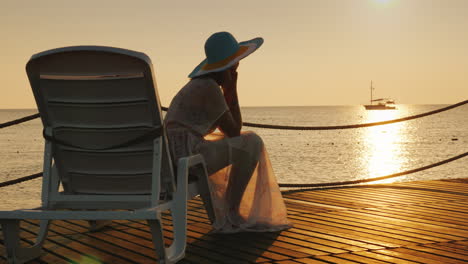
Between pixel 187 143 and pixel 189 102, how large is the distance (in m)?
0.26

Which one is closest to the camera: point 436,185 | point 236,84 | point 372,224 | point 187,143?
point 187,143

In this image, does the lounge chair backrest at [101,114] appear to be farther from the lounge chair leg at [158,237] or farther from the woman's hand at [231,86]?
the woman's hand at [231,86]

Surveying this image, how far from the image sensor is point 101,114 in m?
3.20

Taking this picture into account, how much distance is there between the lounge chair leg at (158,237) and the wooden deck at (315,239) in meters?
0.29

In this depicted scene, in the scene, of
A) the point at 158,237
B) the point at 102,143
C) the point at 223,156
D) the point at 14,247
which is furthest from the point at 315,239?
the point at 14,247

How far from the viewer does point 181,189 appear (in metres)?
3.40

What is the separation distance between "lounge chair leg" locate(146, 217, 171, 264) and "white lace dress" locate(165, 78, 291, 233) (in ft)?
2.66

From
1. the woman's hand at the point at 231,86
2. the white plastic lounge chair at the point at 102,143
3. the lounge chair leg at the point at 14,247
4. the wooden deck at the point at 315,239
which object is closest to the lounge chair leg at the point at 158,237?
the white plastic lounge chair at the point at 102,143

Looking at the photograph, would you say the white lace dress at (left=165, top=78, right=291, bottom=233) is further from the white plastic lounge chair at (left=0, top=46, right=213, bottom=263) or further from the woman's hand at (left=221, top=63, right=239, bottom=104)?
the white plastic lounge chair at (left=0, top=46, right=213, bottom=263)

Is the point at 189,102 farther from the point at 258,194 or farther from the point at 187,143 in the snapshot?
the point at 258,194

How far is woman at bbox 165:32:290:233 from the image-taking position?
152 inches

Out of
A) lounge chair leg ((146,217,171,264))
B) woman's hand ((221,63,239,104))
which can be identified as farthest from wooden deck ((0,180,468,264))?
woman's hand ((221,63,239,104))

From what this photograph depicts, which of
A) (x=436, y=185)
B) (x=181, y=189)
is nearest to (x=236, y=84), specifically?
(x=181, y=189)

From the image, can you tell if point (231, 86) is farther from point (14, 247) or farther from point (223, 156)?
point (14, 247)
